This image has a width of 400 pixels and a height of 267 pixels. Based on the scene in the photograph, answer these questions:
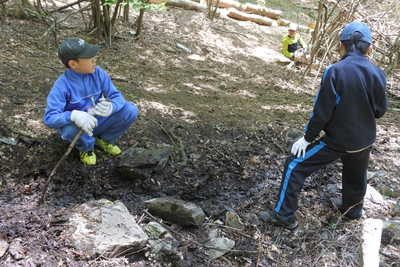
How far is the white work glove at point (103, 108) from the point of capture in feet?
8.69

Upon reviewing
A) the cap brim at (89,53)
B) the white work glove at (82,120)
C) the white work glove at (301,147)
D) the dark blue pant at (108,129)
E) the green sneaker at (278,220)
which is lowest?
the green sneaker at (278,220)

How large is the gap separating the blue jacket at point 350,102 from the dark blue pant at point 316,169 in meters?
0.11

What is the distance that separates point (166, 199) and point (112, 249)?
0.77m

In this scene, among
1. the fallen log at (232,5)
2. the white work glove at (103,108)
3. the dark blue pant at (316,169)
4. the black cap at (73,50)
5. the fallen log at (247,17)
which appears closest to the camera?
the dark blue pant at (316,169)

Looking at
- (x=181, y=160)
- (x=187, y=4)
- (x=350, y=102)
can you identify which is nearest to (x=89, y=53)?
(x=181, y=160)

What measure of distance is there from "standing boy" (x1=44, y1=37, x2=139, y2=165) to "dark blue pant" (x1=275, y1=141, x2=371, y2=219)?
1.69 meters

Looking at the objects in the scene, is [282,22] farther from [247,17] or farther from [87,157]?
[87,157]

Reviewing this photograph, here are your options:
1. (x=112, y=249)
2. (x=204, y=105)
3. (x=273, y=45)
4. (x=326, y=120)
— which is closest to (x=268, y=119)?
(x=204, y=105)

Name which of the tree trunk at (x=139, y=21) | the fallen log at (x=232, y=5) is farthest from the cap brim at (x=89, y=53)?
the fallen log at (x=232, y=5)

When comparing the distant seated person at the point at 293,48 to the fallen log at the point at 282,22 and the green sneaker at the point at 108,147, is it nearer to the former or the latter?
the fallen log at the point at 282,22

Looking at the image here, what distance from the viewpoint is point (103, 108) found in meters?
2.66

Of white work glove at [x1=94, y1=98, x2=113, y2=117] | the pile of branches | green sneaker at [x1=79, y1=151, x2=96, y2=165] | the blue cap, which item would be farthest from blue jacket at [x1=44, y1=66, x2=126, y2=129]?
the pile of branches

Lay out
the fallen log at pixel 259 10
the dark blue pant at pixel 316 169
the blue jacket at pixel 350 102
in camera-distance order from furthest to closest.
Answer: the fallen log at pixel 259 10 < the dark blue pant at pixel 316 169 < the blue jacket at pixel 350 102

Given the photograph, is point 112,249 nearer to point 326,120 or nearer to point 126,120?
point 126,120
